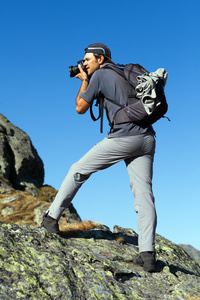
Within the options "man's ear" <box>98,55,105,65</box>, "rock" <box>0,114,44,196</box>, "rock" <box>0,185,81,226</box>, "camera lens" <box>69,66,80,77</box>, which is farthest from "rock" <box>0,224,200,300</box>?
"rock" <box>0,114,44,196</box>

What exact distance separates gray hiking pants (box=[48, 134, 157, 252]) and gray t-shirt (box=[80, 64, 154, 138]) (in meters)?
0.15

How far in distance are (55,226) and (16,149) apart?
35.0m

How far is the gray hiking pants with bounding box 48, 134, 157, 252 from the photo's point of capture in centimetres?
744

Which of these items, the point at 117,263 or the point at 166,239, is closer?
the point at 117,263

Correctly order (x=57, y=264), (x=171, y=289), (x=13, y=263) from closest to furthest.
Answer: (x=13, y=263) < (x=57, y=264) < (x=171, y=289)

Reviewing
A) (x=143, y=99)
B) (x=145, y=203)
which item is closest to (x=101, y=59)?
(x=143, y=99)

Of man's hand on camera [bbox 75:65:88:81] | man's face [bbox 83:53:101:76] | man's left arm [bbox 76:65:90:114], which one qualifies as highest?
man's face [bbox 83:53:101:76]

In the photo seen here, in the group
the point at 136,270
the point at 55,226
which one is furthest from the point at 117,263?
the point at 55,226

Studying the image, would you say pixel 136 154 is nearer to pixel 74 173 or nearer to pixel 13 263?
pixel 74 173

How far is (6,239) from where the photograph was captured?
663cm

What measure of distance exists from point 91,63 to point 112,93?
107 centimetres

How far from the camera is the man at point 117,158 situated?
7434mm

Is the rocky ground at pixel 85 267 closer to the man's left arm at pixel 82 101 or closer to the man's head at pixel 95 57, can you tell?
the man's left arm at pixel 82 101

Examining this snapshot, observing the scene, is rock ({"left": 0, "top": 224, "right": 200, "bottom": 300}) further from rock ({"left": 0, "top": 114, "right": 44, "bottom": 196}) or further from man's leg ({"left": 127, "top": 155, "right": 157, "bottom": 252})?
rock ({"left": 0, "top": 114, "right": 44, "bottom": 196})
